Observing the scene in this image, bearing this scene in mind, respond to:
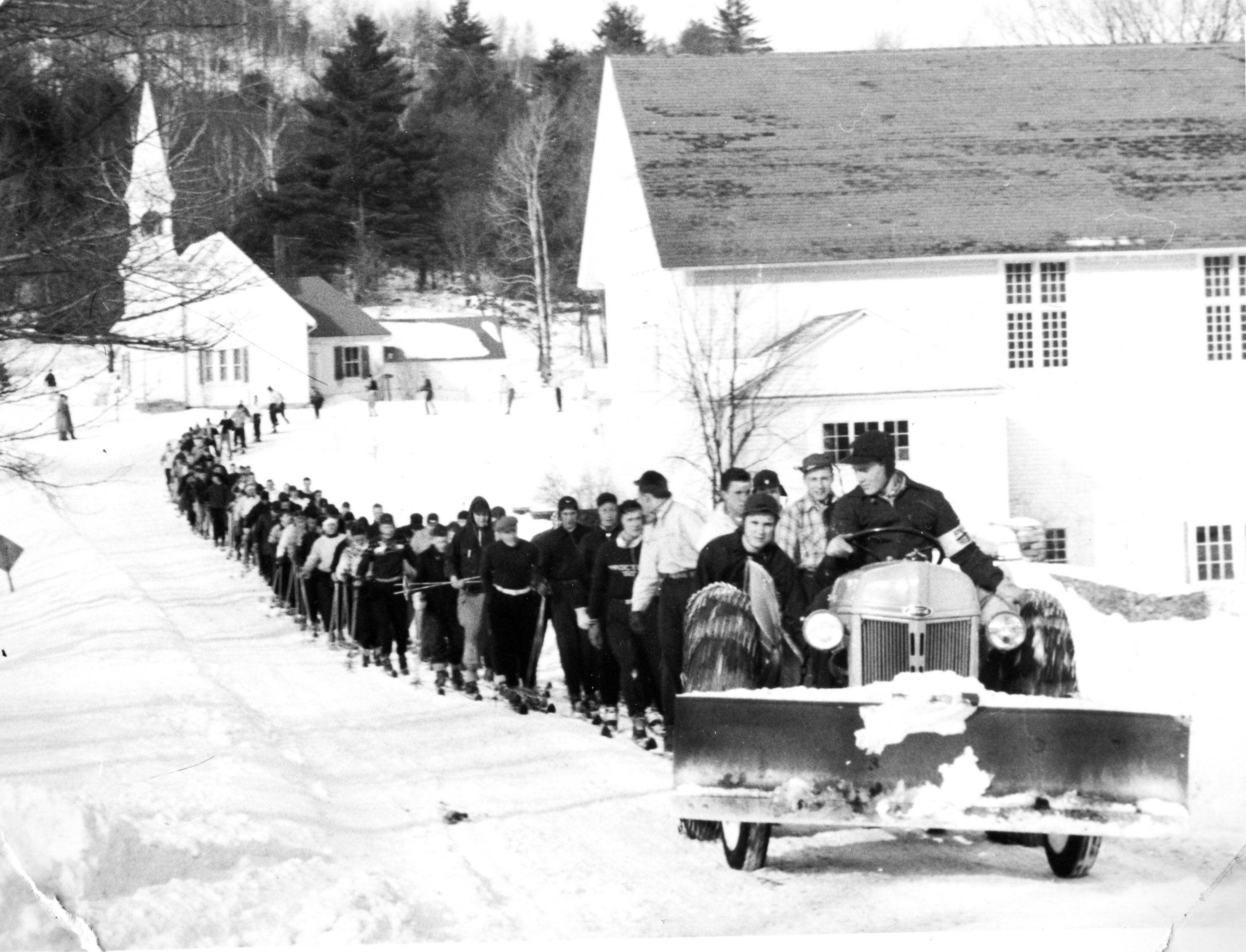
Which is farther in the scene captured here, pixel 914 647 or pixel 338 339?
pixel 338 339

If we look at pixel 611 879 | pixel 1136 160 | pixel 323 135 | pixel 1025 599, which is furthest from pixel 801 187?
pixel 611 879

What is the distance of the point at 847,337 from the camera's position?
10695mm

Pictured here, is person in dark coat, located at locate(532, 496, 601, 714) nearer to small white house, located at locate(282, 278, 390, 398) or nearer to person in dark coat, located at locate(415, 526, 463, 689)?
person in dark coat, located at locate(415, 526, 463, 689)

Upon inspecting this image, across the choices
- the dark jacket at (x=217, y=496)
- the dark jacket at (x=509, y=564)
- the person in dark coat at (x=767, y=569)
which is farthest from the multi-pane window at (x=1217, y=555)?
the dark jacket at (x=217, y=496)

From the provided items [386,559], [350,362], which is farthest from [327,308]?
[386,559]

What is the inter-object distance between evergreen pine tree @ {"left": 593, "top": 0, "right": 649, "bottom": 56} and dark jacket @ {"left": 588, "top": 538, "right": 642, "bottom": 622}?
3143 mm

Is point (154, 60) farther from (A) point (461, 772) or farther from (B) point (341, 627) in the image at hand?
(B) point (341, 627)

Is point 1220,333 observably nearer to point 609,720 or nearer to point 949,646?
point 949,646

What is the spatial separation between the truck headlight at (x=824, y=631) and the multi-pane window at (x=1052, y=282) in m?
3.92

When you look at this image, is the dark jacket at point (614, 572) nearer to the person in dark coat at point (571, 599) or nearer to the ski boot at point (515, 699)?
the person in dark coat at point (571, 599)

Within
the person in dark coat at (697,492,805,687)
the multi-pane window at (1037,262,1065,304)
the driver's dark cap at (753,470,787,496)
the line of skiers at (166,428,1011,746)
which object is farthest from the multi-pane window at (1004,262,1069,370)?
the person in dark coat at (697,492,805,687)

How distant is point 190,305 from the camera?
9.33 metres

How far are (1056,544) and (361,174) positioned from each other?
14.7ft

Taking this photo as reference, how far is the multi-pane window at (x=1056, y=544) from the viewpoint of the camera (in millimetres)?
9523
